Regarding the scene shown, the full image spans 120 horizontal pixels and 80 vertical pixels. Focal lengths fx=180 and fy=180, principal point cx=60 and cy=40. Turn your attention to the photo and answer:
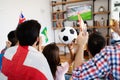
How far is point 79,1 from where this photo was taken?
5.95 m

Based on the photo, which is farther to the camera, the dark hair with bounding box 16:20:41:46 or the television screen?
the television screen

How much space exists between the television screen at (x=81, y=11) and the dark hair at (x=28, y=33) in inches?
181

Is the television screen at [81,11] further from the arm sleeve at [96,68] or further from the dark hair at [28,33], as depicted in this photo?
the arm sleeve at [96,68]

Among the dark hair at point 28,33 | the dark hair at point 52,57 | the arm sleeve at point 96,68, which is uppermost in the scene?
the dark hair at point 28,33

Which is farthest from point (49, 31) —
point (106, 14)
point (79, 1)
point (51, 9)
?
point (106, 14)

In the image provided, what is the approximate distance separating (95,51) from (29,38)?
17.5 inches

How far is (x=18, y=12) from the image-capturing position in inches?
222

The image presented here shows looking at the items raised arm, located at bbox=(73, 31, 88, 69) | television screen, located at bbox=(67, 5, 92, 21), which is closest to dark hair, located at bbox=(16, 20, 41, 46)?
raised arm, located at bbox=(73, 31, 88, 69)

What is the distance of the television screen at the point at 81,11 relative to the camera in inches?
226

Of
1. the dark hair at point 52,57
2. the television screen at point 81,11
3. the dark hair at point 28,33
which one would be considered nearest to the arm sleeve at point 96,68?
the dark hair at point 28,33

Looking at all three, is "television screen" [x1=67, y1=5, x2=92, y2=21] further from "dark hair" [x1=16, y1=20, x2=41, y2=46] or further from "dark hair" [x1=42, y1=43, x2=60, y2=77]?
"dark hair" [x1=16, y1=20, x2=41, y2=46]

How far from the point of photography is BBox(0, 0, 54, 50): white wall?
5.21m

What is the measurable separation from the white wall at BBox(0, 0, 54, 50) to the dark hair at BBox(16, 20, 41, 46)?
4.17 m

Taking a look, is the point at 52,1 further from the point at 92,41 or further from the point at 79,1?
the point at 92,41
